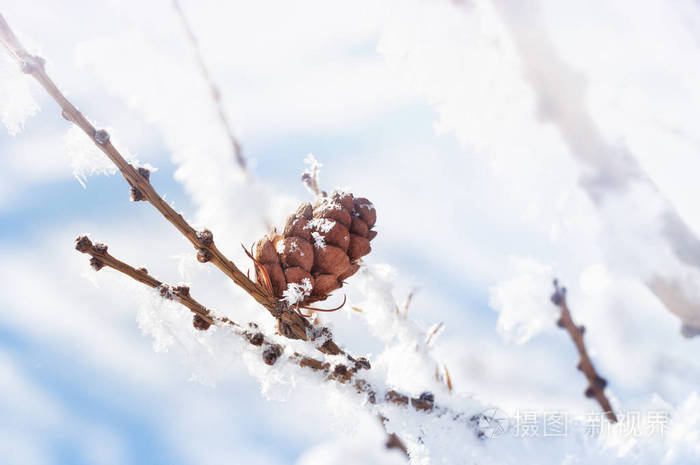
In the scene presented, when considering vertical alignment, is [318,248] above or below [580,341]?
below

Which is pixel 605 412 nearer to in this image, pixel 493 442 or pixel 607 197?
pixel 493 442

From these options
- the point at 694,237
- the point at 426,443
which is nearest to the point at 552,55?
the point at 694,237

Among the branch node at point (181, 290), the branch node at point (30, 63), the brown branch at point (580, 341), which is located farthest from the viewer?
the brown branch at point (580, 341)

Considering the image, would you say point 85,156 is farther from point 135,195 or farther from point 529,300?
point 529,300

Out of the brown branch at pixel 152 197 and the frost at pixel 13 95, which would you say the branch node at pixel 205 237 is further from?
the frost at pixel 13 95

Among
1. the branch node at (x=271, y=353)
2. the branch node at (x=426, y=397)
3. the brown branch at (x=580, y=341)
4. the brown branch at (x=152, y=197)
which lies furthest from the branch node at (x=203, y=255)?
the brown branch at (x=580, y=341)

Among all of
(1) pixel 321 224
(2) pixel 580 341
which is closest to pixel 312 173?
(1) pixel 321 224
